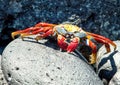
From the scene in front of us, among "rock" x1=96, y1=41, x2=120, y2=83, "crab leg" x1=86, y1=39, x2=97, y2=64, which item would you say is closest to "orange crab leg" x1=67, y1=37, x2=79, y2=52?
"crab leg" x1=86, y1=39, x2=97, y2=64

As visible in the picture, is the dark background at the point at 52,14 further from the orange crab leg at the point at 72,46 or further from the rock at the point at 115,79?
the rock at the point at 115,79

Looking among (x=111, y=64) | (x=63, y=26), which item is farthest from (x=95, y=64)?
(x=63, y=26)

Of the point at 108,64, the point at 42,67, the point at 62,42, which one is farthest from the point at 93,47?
the point at 42,67

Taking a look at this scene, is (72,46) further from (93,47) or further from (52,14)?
(52,14)

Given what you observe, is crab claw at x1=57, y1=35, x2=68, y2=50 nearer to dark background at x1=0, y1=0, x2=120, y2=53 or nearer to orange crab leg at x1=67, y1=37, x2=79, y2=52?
orange crab leg at x1=67, y1=37, x2=79, y2=52

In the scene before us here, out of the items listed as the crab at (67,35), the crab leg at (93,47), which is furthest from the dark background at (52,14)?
the crab leg at (93,47)
